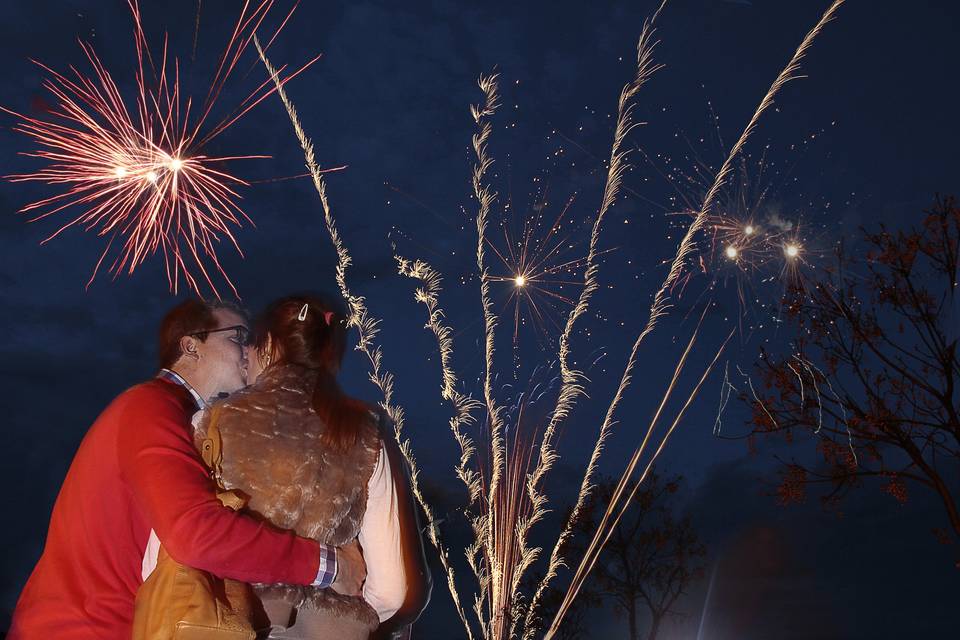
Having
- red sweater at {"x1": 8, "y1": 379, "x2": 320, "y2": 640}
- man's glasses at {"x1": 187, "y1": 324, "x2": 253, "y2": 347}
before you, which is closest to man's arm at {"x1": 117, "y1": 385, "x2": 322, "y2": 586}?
red sweater at {"x1": 8, "y1": 379, "x2": 320, "y2": 640}

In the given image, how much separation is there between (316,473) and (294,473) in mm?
84

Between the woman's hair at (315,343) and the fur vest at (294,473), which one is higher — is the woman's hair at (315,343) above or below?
above

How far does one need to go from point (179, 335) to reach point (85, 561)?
1.05m

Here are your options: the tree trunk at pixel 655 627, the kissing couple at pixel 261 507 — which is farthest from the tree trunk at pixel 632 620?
the kissing couple at pixel 261 507

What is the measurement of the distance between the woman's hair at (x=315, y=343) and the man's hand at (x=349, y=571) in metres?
0.47

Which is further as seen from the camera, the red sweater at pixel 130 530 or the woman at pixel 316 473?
the woman at pixel 316 473

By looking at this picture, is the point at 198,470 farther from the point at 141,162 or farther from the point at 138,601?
the point at 141,162

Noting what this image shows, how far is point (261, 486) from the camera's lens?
3.22m

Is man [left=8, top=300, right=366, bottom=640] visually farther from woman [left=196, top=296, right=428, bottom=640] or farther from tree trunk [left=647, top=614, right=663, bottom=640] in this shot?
tree trunk [left=647, top=614, right=663, bottom=640]

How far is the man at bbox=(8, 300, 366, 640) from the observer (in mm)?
3035

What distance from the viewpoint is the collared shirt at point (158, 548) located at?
10.3ft

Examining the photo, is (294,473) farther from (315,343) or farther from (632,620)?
(632,620)

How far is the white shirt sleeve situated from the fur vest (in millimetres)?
42

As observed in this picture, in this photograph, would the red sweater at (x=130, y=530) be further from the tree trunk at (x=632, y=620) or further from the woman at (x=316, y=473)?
the tree trunk at (x=632, y=620)
